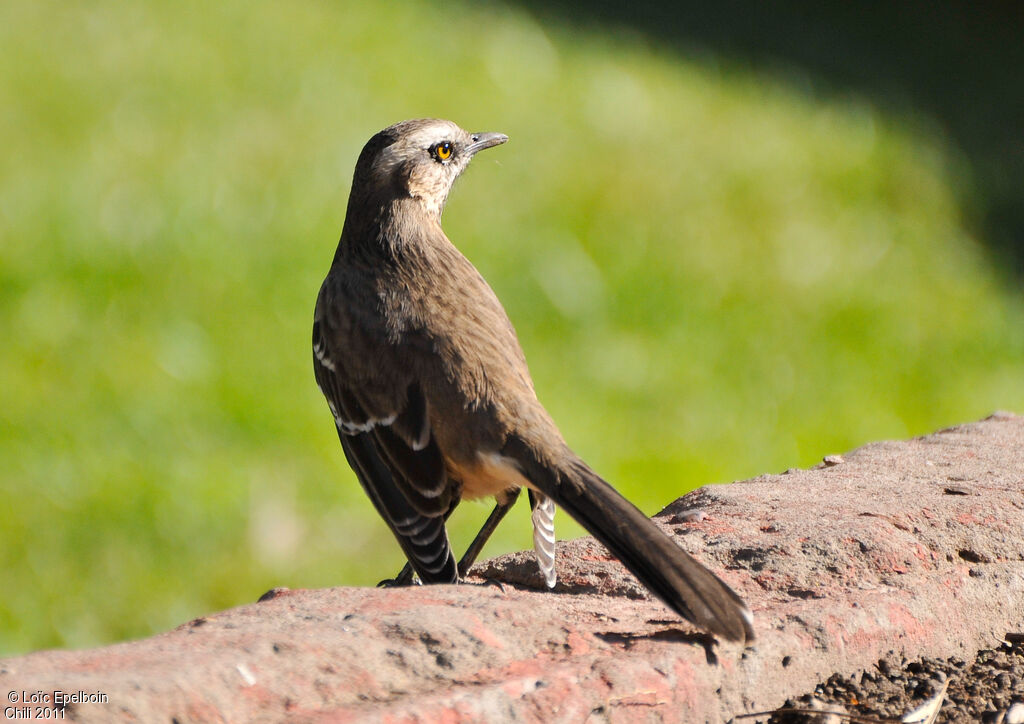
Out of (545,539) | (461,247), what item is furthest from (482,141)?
(461,247)

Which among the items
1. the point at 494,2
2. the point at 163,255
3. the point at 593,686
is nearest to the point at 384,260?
the point at 593,686

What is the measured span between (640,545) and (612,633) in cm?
31

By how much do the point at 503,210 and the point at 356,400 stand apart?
14.1 ft

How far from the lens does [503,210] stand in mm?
8219

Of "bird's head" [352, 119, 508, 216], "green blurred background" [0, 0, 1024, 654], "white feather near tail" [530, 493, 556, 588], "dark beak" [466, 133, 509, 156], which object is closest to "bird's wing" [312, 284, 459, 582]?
"white feather near tail" [530, 493, 556, 588]

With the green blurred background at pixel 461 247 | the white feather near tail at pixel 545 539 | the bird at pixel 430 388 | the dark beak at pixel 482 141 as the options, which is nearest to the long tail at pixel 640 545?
the bird at pixel 430 388

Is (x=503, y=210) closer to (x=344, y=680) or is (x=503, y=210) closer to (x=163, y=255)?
(x=163, y=255)

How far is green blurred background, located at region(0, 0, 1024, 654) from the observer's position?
255 inches

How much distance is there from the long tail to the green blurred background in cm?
321

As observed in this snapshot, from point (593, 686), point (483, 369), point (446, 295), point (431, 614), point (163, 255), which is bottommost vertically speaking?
point (593, 686)

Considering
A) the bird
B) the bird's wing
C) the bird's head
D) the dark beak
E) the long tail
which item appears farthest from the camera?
the dark beak

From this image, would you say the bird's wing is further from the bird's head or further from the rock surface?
the bird's head

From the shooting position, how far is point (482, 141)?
4828 millimetres

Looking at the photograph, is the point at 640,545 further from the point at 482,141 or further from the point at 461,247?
the point at 461,247
